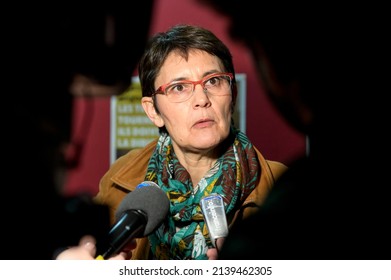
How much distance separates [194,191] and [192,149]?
0.15m

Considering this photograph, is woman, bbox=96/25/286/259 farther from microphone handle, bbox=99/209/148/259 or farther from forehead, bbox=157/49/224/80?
microphone handle, bbox=99/209/148/259

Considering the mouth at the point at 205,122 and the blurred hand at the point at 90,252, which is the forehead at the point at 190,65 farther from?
the blurred hand at the point at 90,252

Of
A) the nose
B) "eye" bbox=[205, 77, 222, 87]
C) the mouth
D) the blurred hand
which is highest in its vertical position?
"eye" bbox=[205, 77, 222, 87]

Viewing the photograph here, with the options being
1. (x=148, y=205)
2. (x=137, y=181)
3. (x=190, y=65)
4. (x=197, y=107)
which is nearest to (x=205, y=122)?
(x=197, y=107)

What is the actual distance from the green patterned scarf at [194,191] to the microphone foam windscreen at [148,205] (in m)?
0.39

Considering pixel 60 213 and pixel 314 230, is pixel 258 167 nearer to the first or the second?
pixel 60 213

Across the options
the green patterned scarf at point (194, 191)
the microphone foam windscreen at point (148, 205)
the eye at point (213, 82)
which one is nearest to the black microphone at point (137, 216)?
the microphone foam windscreen at point (148, 205)

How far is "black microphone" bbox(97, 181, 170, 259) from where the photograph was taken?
1301 mm

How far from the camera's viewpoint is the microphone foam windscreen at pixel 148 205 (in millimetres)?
1447

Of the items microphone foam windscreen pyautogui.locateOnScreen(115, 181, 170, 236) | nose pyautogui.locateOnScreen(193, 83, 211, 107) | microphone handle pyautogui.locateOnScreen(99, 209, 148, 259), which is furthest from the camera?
nose pyautogui.locateOnScreen(193, 83, 211, 107)

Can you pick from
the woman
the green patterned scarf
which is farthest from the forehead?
the green patterned scarf

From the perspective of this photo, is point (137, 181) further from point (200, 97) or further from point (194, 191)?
point (200, 97)
